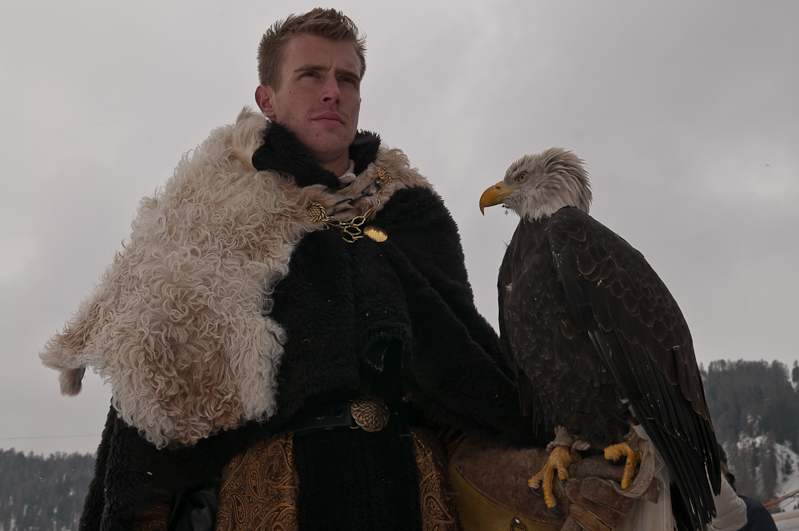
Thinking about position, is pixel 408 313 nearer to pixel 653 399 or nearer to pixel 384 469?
pixel 384 469

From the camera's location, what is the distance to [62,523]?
15.7 ft

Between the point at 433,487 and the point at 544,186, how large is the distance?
1.41 meters

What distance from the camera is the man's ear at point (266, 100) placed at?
252 centimetres

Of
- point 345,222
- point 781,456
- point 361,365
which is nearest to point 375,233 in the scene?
point 345,222

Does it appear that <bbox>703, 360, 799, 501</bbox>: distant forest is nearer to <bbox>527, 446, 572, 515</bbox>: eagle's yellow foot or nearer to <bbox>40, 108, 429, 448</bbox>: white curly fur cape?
<bbox>527, 446, 572, 515</bbox>: eagle's yellow foot

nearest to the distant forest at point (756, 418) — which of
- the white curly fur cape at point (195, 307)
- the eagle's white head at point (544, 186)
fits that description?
the eagle's white head at point (544, 186)

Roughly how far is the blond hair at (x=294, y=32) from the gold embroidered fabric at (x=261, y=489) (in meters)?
1.52

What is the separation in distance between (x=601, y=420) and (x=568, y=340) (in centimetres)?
32

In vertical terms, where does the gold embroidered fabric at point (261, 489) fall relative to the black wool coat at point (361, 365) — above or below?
below

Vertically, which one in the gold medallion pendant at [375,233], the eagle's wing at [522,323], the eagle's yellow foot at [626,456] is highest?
the gold medallion pendant at [375,233]

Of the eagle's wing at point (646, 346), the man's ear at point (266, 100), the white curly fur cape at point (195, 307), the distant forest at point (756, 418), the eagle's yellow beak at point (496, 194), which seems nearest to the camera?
the white curly fur cape at point (195, 307)

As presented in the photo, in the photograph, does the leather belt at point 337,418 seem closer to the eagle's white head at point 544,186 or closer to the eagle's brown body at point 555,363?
the eagle's brown body at point 555,363

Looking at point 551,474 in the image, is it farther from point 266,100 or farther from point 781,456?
point 781,456

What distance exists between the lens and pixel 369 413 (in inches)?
83.8
